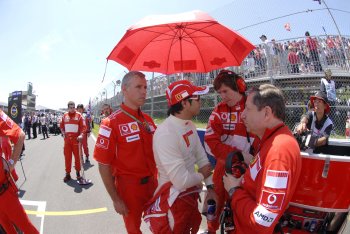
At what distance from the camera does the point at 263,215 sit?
1549mm

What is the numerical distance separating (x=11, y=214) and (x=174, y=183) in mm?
1837

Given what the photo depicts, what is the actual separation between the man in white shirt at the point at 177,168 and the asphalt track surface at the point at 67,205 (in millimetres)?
2144

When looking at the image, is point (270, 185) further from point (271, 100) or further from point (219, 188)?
point (219, 188)

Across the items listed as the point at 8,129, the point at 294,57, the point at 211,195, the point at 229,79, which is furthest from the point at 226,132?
the point at 294,57

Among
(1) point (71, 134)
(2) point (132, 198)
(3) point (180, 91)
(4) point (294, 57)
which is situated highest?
(4) point (294, 57)

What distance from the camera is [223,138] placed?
10.1 ft

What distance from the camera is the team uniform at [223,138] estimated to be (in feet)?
9.18

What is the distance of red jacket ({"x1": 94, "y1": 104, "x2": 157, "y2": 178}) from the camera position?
2633mm

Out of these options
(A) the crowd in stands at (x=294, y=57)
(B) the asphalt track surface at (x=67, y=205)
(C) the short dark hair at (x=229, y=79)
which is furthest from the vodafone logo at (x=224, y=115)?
(A) the crowd in stands at (x=294, y=57)

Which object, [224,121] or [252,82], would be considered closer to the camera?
[224,121]

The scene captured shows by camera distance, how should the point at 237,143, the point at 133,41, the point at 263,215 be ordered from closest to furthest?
the point at 263,215 → the point at 237,143 → the point at 133,41

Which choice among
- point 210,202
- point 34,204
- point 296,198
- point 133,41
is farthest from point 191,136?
point 34,204

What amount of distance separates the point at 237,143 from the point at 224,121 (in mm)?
258

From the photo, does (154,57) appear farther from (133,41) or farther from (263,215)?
(263,215)
